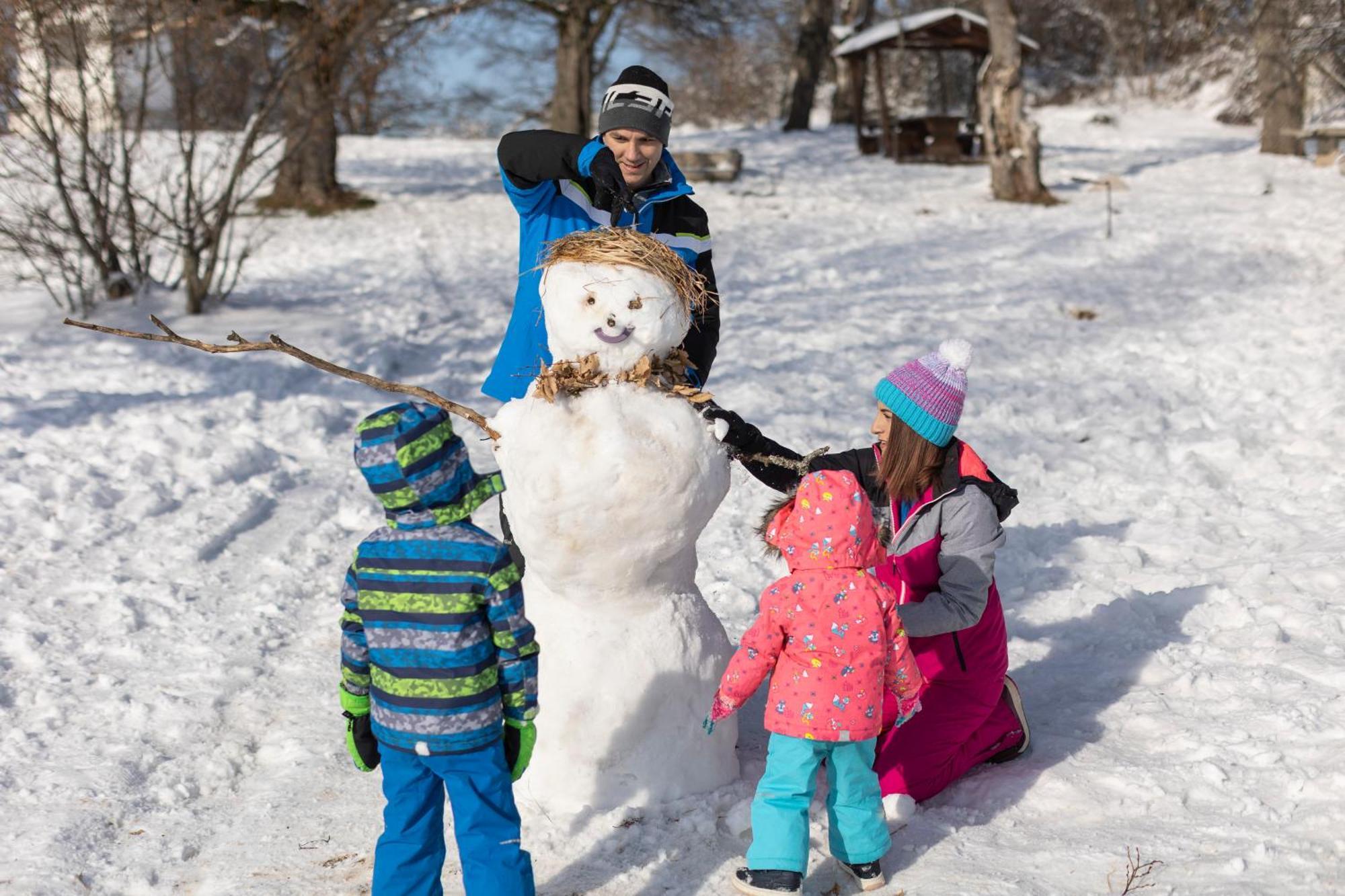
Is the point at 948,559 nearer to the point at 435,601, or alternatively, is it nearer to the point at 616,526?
the point at 616,526

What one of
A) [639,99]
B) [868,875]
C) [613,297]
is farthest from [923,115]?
[868,875]

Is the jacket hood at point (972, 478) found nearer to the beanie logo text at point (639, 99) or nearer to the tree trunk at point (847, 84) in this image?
the beanie logo text at point (639, 99)

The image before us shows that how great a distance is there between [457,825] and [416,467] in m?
0.76

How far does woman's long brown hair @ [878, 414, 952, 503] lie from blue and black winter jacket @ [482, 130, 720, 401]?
1.79 feet

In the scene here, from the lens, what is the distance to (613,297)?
271 cm

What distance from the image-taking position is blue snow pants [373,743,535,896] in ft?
7.61

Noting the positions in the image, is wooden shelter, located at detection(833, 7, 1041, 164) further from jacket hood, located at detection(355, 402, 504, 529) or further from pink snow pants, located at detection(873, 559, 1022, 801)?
jacket hood, located at detection(355, 402, 504, 529)

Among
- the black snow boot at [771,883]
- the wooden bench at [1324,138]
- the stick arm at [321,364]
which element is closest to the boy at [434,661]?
the stick arm at [321,364]

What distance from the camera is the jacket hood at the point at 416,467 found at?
2158mm

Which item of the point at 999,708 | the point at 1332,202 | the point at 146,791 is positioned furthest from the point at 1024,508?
the point at 1332,202

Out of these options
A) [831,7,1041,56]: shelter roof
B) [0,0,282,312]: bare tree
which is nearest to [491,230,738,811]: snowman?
[0,0,282,312]: bare tree

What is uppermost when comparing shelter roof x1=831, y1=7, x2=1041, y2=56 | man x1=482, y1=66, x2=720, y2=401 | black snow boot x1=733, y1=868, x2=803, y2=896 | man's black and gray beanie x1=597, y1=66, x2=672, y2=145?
shelter roof x1=831, y1=7, x2=1041, y2=56

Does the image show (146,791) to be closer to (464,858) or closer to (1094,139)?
(464,858)

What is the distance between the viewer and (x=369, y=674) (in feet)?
7.77
